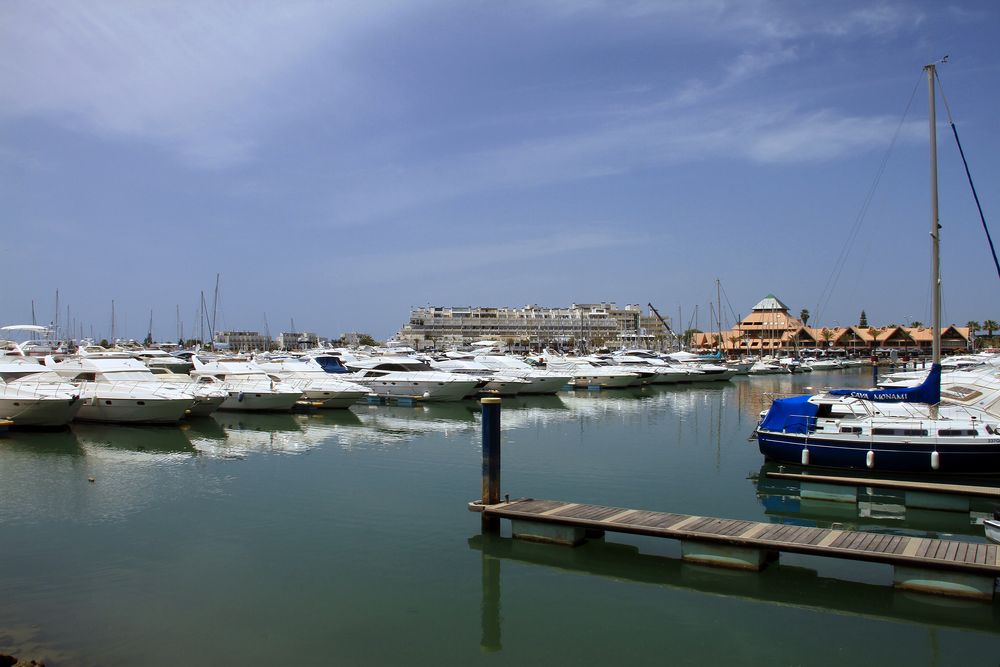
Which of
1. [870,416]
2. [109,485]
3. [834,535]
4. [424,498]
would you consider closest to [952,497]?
[870,416]

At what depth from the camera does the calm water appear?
34.9 feet

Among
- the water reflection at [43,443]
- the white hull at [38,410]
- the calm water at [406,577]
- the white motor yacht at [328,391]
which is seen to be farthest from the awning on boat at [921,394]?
the white hull at [38,410]

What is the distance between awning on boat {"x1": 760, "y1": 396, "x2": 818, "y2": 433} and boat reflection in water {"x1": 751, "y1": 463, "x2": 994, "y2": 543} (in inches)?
92.2

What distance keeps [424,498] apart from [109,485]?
896cm

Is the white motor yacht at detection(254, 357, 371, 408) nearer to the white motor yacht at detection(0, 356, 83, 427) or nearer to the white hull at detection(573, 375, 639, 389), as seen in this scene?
the white motor yacht at detection(0, 356, 83, 427)

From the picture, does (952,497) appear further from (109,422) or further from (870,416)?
(109,422)

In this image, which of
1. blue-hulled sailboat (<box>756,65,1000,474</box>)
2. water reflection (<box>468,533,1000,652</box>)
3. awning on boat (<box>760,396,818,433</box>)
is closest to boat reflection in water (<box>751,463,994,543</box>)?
blue-hulled sailboat (<box>756,65,1000,474</box>)

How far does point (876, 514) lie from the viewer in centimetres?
1825

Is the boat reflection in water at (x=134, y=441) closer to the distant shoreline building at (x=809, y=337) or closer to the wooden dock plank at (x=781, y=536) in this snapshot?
the wooden dock plank at (x=781, y=536)

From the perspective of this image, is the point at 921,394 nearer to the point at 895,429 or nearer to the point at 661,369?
the point at 895,429

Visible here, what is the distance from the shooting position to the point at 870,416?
22.4m

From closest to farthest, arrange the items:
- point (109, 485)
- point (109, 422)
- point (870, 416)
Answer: point (109, 485)
point (870, 416)
point (109, 422)

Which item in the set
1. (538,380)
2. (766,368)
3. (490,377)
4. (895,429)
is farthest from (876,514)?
(766,368)

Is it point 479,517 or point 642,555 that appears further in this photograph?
point 479,517
